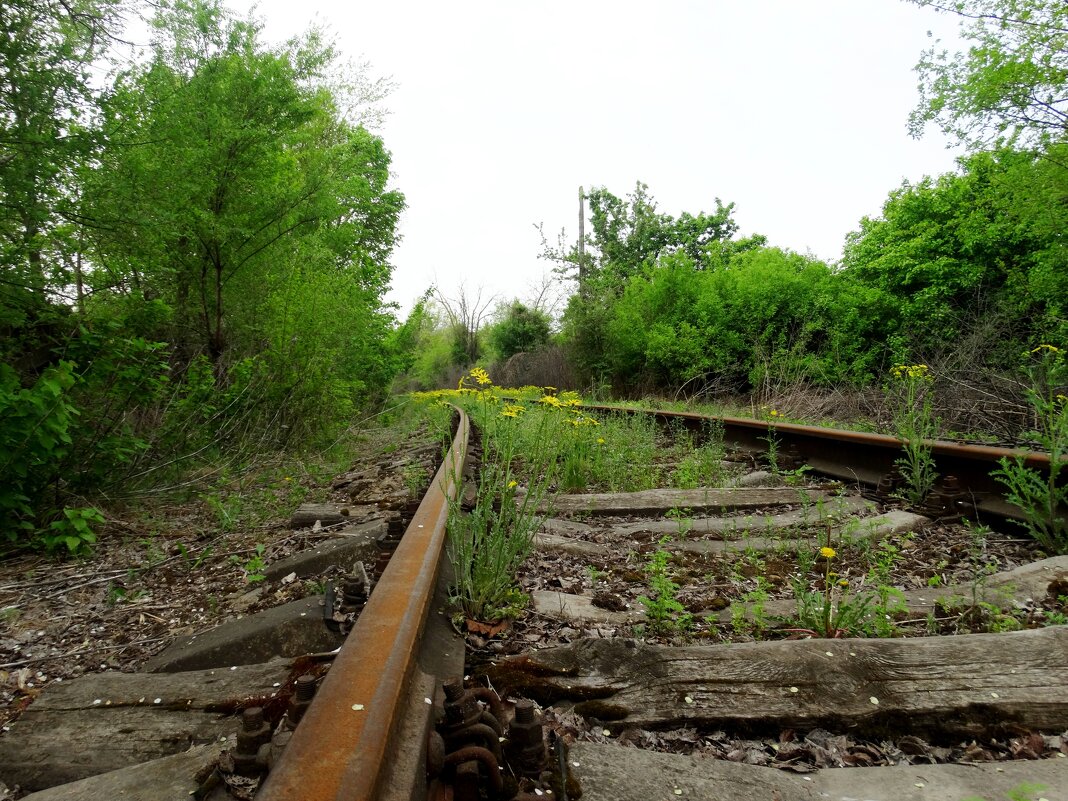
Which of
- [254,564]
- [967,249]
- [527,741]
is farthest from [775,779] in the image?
[967,249]

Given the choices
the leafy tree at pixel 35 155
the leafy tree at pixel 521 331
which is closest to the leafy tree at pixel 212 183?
the leafy tree at pixel 35 155

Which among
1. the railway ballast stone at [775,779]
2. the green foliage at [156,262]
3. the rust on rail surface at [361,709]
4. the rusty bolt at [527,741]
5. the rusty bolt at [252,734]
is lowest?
the railway ballast stone at [775,779]

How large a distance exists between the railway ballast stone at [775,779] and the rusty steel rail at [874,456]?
2372 millimetres

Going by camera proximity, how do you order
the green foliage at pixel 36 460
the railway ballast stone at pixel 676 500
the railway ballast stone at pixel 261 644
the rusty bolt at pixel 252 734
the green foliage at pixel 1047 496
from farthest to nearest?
the railway ballast stone at pixel 676 500 < the green foliage at pixel 36 460 < the green foliage at pixel 1047 496 < the railway ballast stone at pixel 261 644 < the rusty bolt at pixel 252 734

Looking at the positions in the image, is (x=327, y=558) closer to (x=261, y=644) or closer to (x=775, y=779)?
(x=261, y=644)

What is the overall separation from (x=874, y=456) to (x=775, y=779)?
4.05m

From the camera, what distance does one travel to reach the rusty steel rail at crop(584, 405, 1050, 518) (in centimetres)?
342

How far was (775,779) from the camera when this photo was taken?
113 centimetres

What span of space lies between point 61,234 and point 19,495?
1.87 metres

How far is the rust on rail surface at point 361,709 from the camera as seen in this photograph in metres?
0.82

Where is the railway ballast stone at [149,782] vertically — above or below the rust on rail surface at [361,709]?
below

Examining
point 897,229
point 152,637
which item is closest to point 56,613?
point 152,637

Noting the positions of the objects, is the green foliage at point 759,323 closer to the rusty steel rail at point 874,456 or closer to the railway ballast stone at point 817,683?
the rusty steel rail at point 874,456

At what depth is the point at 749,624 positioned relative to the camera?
1964 millimetres
